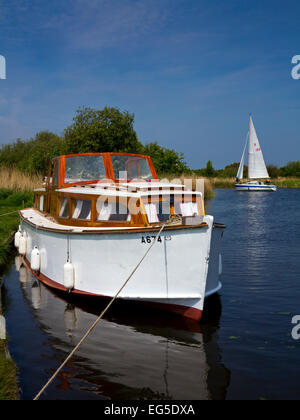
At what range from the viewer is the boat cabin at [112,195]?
30.7 ft

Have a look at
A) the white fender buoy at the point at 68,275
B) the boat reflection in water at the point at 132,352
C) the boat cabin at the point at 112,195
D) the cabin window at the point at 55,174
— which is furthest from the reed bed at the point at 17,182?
the white fender buoy at the point at 68,275

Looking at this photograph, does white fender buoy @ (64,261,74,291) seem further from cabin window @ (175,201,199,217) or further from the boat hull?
the boat hull

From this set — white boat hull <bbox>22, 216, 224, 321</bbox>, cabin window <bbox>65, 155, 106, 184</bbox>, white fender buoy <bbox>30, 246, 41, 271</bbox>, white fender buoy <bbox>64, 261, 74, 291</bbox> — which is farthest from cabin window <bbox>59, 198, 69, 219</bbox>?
white fender buoy <bbox>64, 261, 74, 291</bbox>

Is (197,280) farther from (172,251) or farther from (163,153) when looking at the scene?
(163,153)

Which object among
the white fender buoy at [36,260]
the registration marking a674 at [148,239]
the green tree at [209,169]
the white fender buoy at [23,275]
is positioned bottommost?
the white fender buoy at [23,275]

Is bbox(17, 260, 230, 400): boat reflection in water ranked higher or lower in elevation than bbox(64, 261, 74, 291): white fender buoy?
lower

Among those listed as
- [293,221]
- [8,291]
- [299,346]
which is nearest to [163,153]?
[293,221]

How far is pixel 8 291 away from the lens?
11445 mm

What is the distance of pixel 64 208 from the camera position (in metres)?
11.5

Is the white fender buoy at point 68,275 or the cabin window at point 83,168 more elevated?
the cabin window at point 83,168

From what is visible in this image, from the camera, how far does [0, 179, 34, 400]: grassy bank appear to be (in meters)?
5.81

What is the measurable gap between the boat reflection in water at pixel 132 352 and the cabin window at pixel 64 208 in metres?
2.25

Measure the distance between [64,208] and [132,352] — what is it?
5.22 metres

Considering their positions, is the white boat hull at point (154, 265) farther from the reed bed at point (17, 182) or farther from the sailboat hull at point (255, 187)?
the sailboat hull at point (255, 187)
